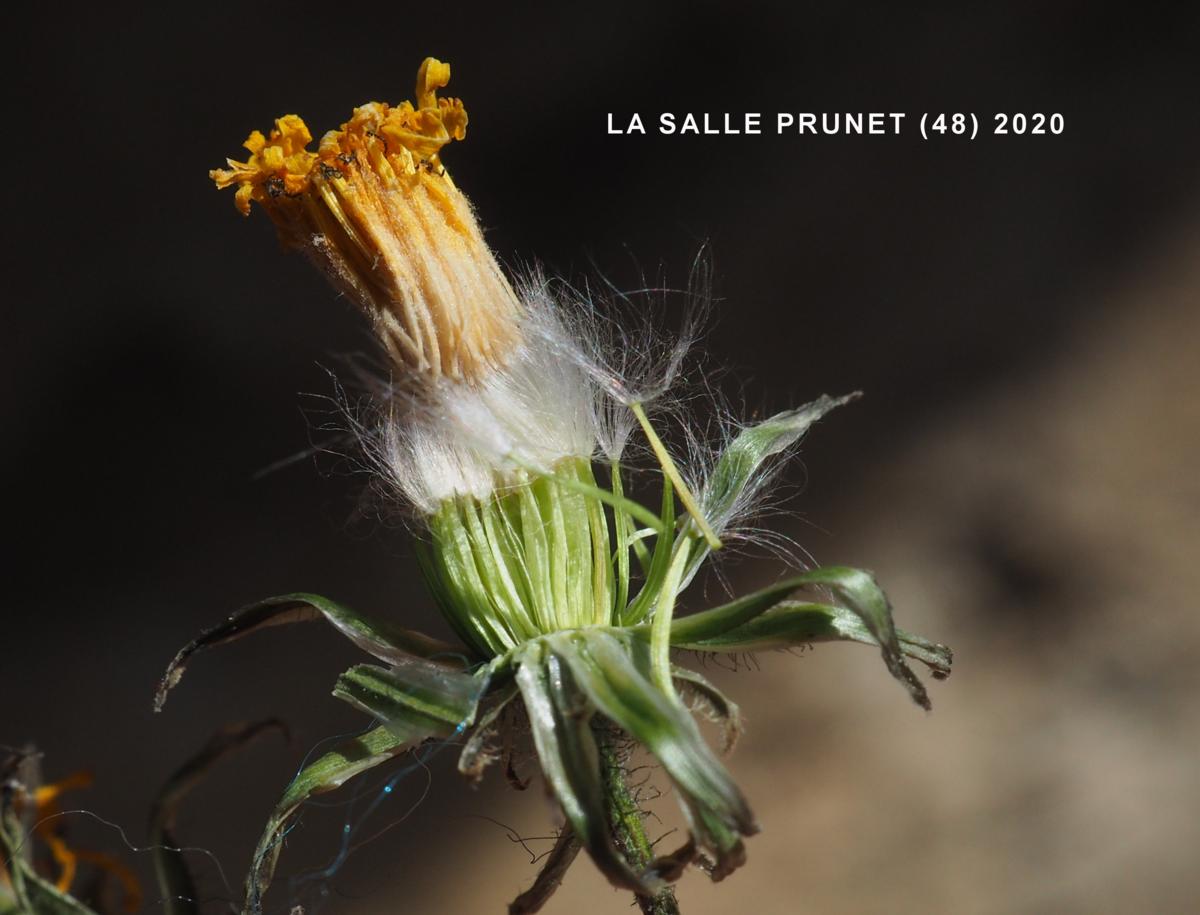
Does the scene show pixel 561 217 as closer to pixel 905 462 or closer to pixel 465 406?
pixel 905 462

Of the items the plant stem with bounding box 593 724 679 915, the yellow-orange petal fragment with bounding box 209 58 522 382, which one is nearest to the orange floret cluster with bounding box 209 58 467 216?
the yellow-orange petal fragment with bounding box 209 58 522 382

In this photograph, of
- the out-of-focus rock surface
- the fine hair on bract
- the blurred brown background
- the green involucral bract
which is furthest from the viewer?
the blurred brown background

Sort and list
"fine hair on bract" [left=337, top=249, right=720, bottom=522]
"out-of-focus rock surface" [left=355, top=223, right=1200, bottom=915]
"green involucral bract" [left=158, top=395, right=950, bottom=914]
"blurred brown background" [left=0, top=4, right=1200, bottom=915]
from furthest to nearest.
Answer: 1. "blurred brown background" [left=0, top=4, right=1200, bottom=915]
2. "out-of-focus rock surface" [left=355, top=223, right=1200, bottom=915]
3. "fine hair on bract" [left=337, top=249, right=720, bottom=522]
4. "green involucral bract" [left=158, top=395, right=950, bottom=914]

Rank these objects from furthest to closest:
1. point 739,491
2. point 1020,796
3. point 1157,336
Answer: point 1157,336 < point 1020,796 < point 739,491

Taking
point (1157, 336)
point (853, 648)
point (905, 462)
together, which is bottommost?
point (853, 648)

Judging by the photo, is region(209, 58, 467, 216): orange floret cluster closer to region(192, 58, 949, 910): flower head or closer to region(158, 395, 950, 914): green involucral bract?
region(192, 58, 949, 910): flower head

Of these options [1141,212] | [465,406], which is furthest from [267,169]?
[1141,212]

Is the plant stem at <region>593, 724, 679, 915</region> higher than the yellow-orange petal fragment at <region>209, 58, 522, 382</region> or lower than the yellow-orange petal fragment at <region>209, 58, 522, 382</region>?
lower
